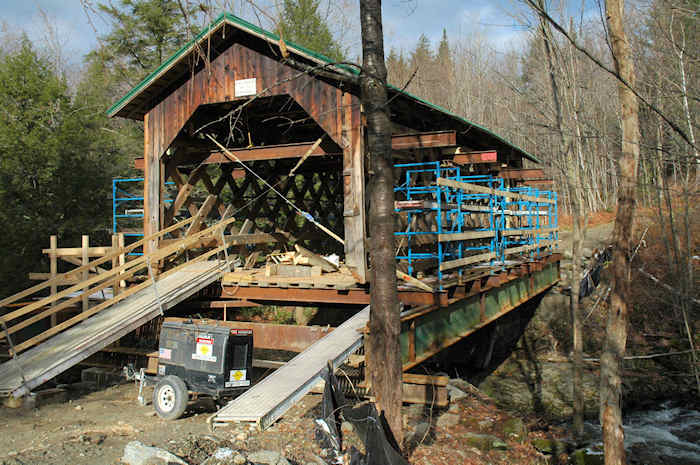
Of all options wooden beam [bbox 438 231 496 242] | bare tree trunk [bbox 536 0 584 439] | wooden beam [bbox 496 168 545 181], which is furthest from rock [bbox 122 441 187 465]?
wooden beam [bbox 496 168 545 181]

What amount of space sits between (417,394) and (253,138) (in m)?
9.29

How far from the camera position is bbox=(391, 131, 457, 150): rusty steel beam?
960cm

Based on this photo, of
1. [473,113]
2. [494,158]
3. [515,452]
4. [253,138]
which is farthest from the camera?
[473,113]

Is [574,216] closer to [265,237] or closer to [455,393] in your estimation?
[455,393]

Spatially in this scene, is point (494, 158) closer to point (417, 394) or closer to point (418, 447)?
point (417, 394)

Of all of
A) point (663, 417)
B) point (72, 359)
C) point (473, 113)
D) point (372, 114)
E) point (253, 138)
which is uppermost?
point (473, 113)

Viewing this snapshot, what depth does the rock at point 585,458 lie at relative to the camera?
29.0ft

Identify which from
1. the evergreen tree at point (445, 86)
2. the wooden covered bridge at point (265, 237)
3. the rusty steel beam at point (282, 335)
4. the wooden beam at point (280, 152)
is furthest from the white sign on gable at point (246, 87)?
the evergreen tree at point (445, 86)

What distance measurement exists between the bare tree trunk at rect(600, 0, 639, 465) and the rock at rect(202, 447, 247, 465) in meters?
4.40

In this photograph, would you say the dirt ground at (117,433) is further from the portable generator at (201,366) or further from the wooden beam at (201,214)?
→ the wooden beam at (201,214)

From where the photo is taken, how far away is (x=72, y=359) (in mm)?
7953

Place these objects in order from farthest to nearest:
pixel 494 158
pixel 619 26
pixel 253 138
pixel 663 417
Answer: pixel 253 138 < pixel 663 417 < pixel 494 158 < pixel 619 26

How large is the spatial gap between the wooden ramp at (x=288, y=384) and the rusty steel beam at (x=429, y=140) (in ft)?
11.4

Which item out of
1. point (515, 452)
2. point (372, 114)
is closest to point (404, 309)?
point (515, 452)
